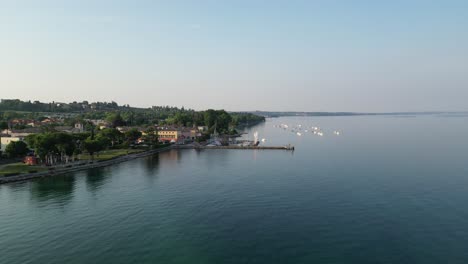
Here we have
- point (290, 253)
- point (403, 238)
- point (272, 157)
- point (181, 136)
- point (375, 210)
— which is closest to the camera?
point (290, 253)

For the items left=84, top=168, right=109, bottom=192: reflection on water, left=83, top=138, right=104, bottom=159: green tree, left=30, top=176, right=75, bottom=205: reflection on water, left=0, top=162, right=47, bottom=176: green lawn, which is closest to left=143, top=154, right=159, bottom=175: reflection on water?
left=84, top=168, right=109, bottom=192: reflection on water

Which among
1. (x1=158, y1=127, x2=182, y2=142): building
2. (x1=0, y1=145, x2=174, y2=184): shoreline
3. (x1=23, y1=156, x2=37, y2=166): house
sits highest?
(x1=158, y1=127, x2=182, y2=142): building

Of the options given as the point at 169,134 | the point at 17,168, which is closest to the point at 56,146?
the point at 17,168

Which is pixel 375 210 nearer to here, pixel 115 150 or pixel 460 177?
pixel 460 177

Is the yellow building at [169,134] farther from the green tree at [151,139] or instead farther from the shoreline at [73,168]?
the shoreline at [73,168]

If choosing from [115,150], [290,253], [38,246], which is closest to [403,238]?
[290,253]

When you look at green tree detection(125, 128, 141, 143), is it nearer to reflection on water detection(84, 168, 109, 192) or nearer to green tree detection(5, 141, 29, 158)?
reflection on water detection(84, 168, 109, 192)

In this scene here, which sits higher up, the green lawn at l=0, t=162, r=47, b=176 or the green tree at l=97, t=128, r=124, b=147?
the green tree at l=97, t=128, r=124, b=147

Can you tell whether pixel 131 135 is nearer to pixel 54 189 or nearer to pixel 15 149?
pixel 15 149

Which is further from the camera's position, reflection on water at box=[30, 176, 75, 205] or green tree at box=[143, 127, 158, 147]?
green tree at box=[143, 127, 158, 147]
